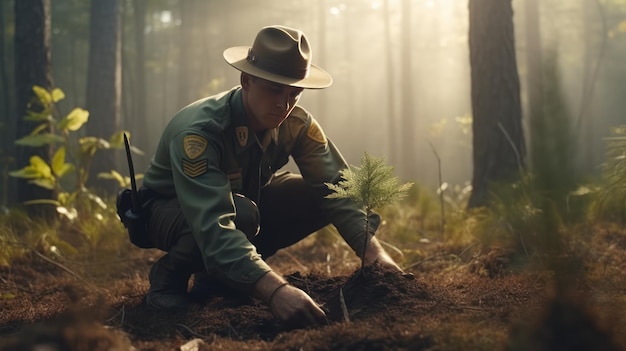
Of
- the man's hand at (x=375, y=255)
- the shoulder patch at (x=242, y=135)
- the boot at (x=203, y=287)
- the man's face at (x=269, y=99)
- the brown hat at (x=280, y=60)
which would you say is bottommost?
the boot at (x=203, y=287)

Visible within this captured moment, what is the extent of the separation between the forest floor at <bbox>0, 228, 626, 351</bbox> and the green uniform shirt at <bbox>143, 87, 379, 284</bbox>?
30 centimetres

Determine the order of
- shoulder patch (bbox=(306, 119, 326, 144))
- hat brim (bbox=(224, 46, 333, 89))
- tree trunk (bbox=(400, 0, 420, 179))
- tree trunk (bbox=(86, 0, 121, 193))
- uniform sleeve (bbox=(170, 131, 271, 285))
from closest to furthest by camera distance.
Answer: uniform sleeve (bbox=(170, 131, 271, 285)) < hat brim (bbox=(224, 46, 333, 89)) < shoulder patch (bbox=(306, 119, 326, 144)) < tree trunk (bbox=(86, 0, 121, 193)) < tree trunk (bbox=(400, 0, 420, 179))

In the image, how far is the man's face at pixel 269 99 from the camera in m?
2.94

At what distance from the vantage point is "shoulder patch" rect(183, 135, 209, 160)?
2.79 metres

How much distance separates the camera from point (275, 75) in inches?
114

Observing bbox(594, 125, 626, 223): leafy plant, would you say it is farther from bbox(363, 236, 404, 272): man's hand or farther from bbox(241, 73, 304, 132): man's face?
bbox(241, 73, 304, 132): man's face

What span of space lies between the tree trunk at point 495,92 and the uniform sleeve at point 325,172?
110 inches

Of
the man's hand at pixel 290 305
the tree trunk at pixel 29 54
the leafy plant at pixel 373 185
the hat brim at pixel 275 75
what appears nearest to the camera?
the man's hand at pixel 290 305

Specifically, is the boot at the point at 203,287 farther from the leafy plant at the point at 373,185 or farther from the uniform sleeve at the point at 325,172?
the leafy plant at the point at 373,185

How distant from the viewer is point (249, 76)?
3.03 meters

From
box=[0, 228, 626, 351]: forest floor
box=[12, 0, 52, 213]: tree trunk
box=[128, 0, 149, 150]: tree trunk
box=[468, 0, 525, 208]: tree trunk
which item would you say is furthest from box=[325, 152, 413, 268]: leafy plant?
box=[128, 0, 149, 150]: tree trunk

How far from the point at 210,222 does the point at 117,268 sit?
8.32ft

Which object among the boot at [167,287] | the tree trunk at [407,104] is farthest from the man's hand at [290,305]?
the tree trunk at [407,104]

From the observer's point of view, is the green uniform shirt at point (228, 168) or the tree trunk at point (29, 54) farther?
the tree trunk at point (29, 54)
